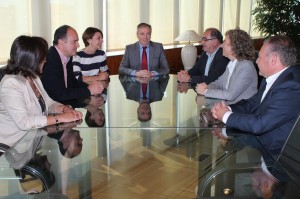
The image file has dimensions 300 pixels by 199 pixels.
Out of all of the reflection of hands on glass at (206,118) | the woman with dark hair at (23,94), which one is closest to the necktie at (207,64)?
the reflection of hands on glass at (206,118)

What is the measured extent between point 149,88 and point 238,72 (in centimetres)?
90

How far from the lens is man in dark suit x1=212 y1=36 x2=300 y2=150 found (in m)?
1.84

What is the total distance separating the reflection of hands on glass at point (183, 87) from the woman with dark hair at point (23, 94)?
1199 mm

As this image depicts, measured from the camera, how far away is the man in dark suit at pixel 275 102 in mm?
1836

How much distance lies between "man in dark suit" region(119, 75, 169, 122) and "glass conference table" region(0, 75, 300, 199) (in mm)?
88

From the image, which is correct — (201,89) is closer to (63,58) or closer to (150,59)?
(63,58)

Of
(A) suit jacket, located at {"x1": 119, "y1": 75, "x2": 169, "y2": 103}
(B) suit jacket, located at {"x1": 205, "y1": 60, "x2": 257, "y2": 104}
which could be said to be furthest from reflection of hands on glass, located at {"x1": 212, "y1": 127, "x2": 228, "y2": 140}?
(A) suit jacket, located at {"x1": 119, "y1": 75, "x2": 169, "y2": 103}

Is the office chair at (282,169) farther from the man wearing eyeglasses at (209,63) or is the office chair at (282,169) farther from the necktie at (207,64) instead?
the necktie at (207,64)

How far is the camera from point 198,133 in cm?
205

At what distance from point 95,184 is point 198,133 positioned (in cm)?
67

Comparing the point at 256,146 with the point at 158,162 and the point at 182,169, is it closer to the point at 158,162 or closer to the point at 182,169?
the point at 182,169

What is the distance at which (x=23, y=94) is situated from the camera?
2.07 metres

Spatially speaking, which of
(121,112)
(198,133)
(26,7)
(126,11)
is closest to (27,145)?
(121,112)

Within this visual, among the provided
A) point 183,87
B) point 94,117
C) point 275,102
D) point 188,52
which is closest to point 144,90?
point 183,87
